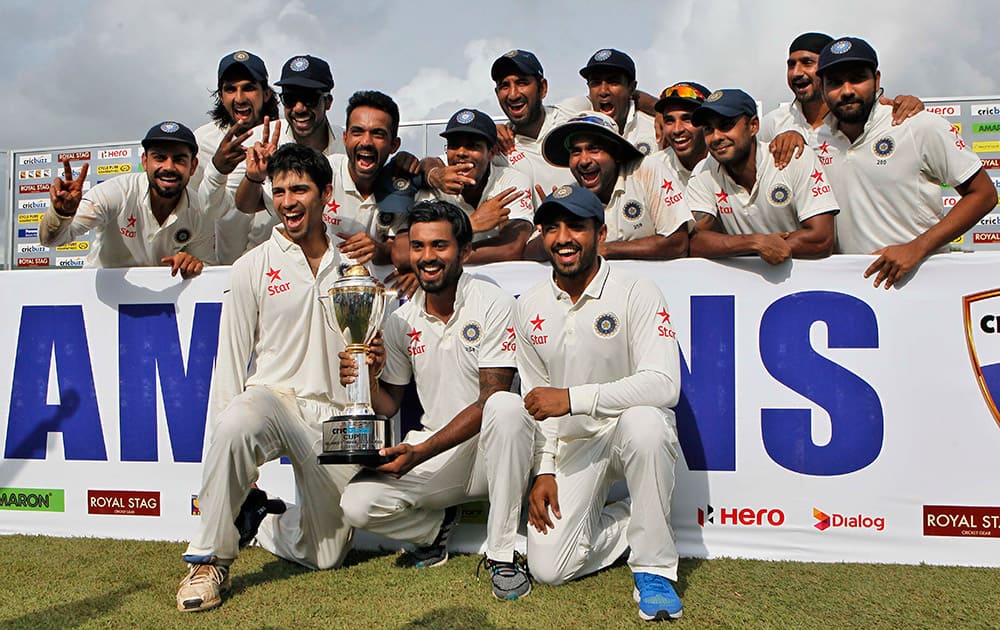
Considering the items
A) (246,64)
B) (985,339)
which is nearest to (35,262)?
(246,64)

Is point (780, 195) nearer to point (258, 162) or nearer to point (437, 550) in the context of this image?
point (437, 550)

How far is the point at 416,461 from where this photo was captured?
4.42 m

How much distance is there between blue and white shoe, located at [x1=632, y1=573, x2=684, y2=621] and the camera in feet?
11.9

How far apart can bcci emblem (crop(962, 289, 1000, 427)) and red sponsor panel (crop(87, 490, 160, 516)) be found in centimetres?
481

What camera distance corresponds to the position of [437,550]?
4.62 meters

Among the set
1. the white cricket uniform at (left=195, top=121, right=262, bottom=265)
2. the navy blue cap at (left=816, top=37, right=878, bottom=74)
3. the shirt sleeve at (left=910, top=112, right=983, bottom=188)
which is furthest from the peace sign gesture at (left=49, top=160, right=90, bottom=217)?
the shirt sleeve at (left=910, top=112, right=983, bottom=188)

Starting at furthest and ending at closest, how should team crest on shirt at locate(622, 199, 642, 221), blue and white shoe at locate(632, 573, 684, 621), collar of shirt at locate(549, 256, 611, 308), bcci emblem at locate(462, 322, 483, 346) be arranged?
team crest on shirt at locate(622, 199, 642, 221) < bcci emblem at locate(462, 322, 483, 346) < collar of shirt at locate(549, 256, 611, 308) < blue and white shoe at locate(632, 573, 684, 621)

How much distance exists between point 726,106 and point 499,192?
1482 millimetres

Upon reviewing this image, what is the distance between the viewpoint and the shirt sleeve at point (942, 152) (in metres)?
4.88

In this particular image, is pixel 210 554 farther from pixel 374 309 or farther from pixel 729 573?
pixel 729 573

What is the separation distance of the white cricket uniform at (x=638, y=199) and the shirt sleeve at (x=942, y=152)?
1393mm

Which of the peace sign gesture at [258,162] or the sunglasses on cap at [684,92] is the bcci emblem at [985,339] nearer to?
the sunglasses on cap at [684,92]

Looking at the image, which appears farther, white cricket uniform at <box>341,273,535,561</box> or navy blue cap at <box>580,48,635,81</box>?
navy blue cap at <box>580,48,635,81</box>

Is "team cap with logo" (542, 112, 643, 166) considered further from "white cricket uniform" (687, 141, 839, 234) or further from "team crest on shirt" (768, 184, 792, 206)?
"team crest on shirt" (768, 184, 792, 206)
